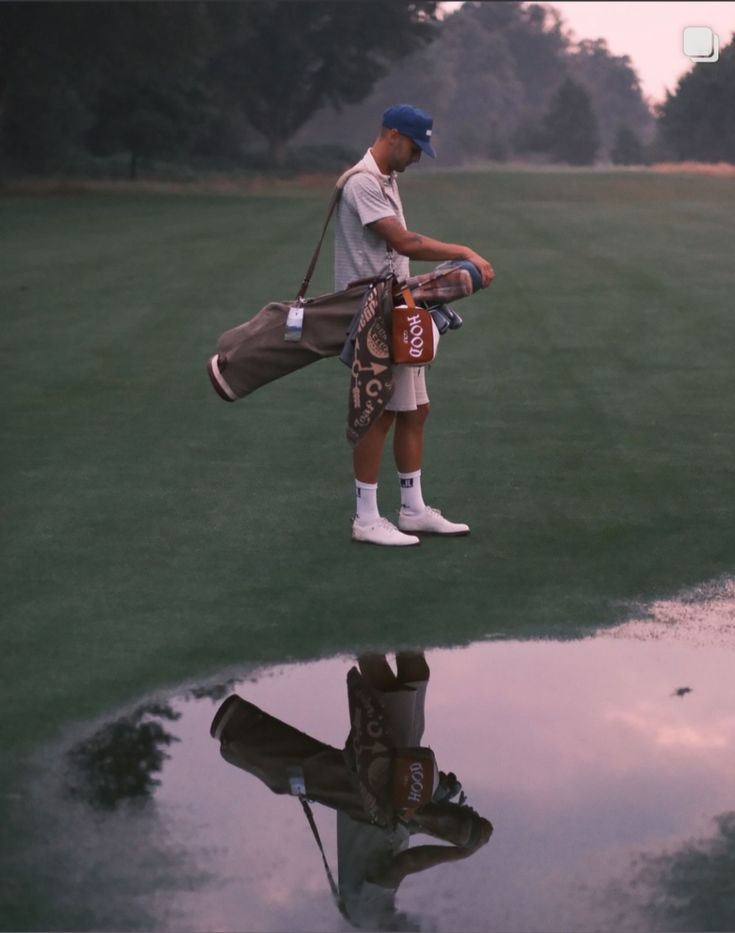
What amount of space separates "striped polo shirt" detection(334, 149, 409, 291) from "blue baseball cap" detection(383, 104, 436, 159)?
178mm

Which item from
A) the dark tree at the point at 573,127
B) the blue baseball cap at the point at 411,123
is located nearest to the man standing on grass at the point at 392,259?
the blue baseball cap at the point at 411,123

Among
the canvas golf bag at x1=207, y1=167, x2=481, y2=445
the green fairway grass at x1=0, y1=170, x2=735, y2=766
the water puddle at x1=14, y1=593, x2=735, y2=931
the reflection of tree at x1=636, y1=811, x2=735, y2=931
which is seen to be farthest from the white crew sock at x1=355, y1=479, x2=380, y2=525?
the reflection of tree at x1=636, y1=811, x2=735, y2=931

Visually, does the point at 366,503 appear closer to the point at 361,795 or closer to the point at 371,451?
the point at 371,451

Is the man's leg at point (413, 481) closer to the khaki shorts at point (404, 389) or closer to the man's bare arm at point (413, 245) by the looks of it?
the khaki shorts at point (404, 389)

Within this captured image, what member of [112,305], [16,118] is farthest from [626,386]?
[16,118]

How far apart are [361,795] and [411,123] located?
3315 mm

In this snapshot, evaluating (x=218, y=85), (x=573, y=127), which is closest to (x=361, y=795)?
(x=218, y=85)

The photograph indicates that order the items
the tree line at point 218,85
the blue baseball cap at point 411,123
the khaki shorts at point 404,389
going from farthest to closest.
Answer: the tree line at point 218,85 < the khaki shorts at point 404,389 < the blue baseball cap at point 411,123

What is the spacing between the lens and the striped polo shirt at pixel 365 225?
6.86 m

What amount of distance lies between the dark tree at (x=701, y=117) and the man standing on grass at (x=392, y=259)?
6897 centimetres

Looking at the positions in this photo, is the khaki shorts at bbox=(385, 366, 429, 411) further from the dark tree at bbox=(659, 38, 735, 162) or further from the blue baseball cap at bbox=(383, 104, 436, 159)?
the dark tree at bbox=(659, 38, 735, 162)

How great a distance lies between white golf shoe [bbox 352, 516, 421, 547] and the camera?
24.0 ft

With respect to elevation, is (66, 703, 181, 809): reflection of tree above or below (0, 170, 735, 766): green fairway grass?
above

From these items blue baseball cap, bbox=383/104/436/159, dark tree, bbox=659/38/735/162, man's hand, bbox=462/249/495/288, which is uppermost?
blue baseball cap, bbox=383/104/436/159
